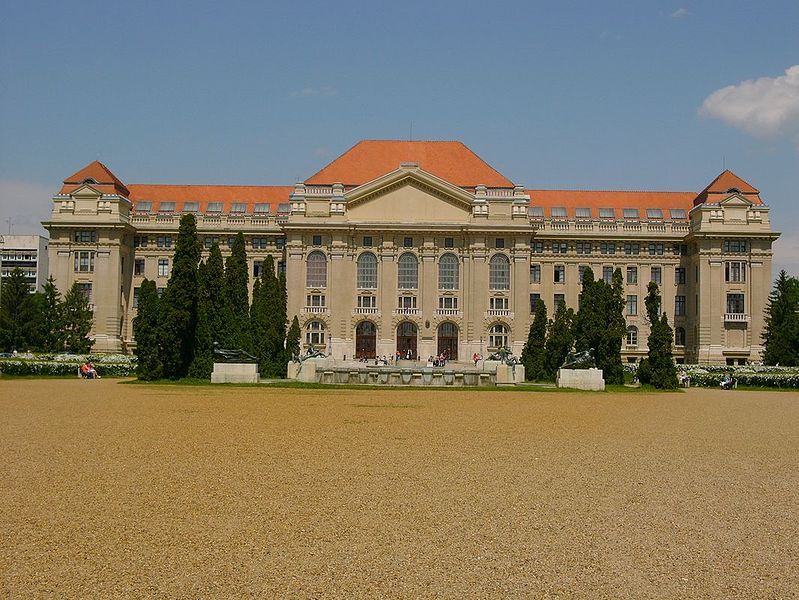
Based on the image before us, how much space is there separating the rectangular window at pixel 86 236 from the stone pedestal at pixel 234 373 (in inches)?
1788

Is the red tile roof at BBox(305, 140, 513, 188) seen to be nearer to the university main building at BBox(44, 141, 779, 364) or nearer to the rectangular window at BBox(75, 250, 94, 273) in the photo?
the university main building at BBox(44, 141, 779, 364)

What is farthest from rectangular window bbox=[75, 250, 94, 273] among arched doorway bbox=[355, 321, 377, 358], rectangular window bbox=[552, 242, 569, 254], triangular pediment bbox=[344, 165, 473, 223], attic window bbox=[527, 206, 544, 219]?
rectangular window bbox=[552, 242, 569, 254]

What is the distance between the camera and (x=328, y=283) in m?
84.9

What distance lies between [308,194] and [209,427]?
2463 inches

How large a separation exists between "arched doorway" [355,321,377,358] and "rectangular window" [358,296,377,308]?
5.62 feet

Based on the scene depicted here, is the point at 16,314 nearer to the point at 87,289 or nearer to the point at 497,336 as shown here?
the point at 87,289

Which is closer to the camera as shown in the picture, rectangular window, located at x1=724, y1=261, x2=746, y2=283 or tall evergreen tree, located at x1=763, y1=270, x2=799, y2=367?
tall evergreen tree, located at x1=763, y1=270, x2=799, y2=367

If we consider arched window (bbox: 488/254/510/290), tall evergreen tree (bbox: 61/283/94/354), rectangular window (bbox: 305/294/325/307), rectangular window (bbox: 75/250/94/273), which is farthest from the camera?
rectangular window (bbox: 75/250/94/273)

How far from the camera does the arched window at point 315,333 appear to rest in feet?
278

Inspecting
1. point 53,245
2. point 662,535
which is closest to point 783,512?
point 662,535

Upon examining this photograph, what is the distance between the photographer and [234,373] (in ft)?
159

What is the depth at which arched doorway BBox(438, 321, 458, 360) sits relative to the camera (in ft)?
278

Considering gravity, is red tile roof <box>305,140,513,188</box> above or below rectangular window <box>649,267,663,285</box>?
above

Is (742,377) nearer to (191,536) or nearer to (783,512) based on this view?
(783,512)
